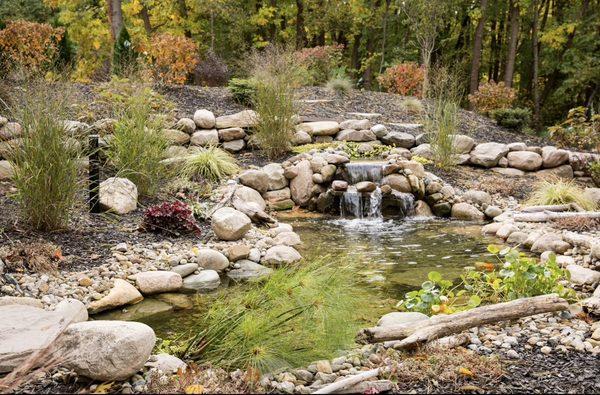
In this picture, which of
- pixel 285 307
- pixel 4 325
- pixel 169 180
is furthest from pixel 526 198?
pixel 4 325

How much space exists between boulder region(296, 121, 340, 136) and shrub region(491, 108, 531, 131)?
4322mm

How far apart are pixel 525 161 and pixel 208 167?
5.33 meters

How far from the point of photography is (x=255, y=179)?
7.46 m

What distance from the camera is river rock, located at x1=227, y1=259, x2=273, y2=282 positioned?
486cm

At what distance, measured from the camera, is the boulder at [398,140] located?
9391 mm

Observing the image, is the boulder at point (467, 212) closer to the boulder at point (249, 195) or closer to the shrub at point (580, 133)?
the boulder at point (249, 195)

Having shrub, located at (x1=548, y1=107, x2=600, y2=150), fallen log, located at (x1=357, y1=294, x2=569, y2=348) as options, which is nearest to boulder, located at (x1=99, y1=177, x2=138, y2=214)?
fallen log, located at (x1=357, y1=294, x2=569, y2=348)

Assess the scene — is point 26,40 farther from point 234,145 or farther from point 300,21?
point 300,21

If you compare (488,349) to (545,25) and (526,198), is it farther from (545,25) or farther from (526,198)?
(545,25)

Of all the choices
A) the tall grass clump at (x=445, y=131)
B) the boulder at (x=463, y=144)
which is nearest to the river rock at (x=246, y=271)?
the tall grass clump at (x=445, y=131)

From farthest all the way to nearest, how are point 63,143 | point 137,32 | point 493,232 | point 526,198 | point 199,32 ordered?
point 199,32 < point 137,32 < point 526,198 < point 493,232 < point 63,143

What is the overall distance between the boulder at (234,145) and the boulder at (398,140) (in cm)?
249

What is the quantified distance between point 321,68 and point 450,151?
247 inches

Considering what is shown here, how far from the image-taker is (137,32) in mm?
16312
